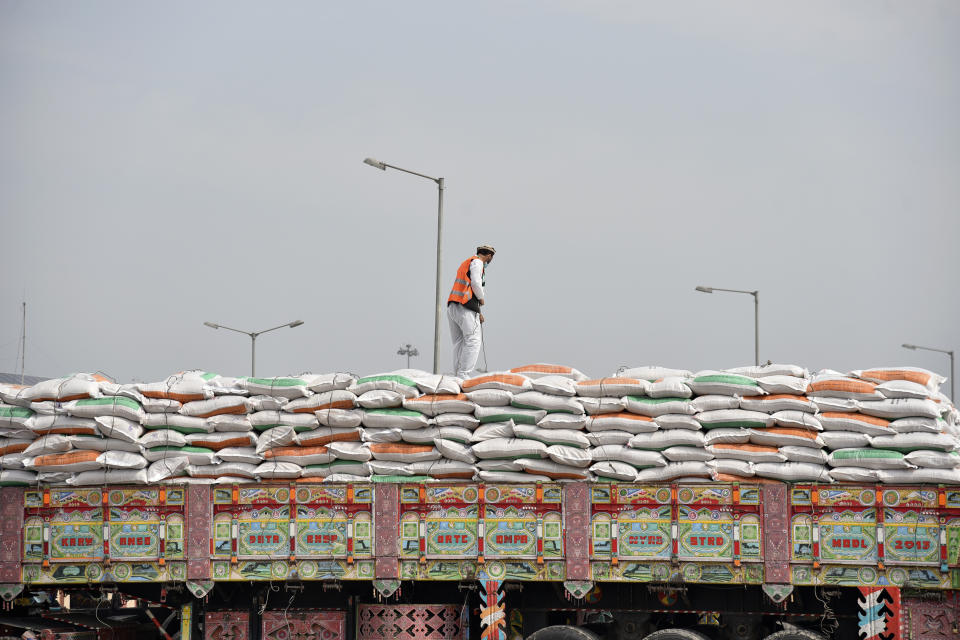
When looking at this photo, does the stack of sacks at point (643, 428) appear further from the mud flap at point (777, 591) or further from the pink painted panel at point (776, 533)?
the mud flap at point (777, 591)

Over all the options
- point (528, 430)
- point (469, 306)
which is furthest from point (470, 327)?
point (528, 430)

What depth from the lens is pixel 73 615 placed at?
479 inches

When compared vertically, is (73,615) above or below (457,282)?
below

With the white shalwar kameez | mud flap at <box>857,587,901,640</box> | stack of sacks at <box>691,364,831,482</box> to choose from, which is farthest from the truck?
the white shalwar kameez

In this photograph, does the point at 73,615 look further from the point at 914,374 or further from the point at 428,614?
the point at 914,374

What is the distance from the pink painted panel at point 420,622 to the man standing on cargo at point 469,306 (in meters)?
2.45

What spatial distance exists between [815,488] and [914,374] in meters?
1.29

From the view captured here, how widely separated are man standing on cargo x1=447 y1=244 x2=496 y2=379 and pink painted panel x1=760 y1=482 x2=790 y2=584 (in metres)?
3.48

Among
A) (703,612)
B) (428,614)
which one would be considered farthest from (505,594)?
(703,612)

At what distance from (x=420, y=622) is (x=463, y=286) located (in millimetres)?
3398

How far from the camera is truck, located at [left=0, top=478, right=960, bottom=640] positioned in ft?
34.4

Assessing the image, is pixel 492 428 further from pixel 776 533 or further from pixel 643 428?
pixel 776 533

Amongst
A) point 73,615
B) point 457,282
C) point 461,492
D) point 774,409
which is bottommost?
point 73,615

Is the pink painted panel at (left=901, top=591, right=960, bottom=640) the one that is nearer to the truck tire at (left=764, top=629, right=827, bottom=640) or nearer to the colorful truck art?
the colorful truck art
